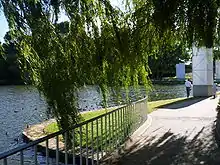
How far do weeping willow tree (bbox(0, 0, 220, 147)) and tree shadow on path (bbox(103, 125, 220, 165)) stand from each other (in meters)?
1.44

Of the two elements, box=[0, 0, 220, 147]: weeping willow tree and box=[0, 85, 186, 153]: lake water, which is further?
box=[0, 85, 186, 153]: lake water

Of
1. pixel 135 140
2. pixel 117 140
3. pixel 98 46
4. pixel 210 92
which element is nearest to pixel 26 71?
pixel 98 46

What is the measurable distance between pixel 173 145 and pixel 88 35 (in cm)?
353

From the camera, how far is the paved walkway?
23.3 feet

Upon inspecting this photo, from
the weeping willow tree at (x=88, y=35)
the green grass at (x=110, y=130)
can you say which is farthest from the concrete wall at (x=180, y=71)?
the weeping willow tree at (x=88, y=35)

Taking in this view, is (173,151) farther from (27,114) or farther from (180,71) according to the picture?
(180,71)

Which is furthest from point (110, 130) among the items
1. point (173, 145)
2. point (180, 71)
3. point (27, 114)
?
point (180, 71)

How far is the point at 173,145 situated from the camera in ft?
28.0

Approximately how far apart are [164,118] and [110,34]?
782 cm

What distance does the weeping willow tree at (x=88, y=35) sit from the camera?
5.70 m

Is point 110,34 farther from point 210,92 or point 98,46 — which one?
point 210,92

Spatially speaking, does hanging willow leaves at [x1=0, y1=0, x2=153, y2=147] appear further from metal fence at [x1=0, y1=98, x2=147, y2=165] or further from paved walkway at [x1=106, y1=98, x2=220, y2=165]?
paved walkway at [x1=106, y1=98, x2=220, y2=165]

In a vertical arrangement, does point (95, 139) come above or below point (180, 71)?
below

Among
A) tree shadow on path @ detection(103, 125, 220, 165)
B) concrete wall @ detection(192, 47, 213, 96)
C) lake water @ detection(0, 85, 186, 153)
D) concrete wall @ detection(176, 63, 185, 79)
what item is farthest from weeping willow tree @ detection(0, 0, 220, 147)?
concrete wall @ detection(176, 63, 185, 79)
